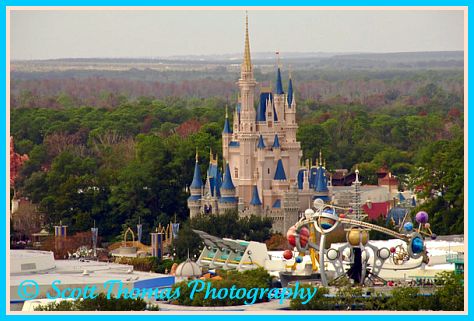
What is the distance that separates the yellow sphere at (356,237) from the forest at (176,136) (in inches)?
648

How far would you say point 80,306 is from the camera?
6091 centimetres

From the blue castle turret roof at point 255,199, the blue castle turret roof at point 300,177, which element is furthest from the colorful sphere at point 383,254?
the blue castle turret roof at point 300,177

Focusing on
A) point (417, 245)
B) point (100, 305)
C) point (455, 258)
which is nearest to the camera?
point (100, 305)

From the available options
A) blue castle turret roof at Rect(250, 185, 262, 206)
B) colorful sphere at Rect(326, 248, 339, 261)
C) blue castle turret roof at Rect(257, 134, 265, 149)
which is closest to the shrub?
colorful sphere at Rect(326, 248, 339, 261)

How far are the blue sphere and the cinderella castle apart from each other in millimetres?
15008

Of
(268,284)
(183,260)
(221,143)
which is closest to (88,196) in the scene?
(221,143)

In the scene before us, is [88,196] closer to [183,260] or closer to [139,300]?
[183,260]

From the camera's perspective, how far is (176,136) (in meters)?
94.2

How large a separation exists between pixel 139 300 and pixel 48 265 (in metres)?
8.47

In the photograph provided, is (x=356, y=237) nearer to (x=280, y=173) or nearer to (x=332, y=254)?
(x=332, y=254)

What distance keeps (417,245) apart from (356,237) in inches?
80.4

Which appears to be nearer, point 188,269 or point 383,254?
point 383,254

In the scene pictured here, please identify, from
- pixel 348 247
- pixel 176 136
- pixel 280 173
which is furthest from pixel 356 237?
pixel 176 136

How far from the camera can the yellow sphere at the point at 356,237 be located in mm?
63844
